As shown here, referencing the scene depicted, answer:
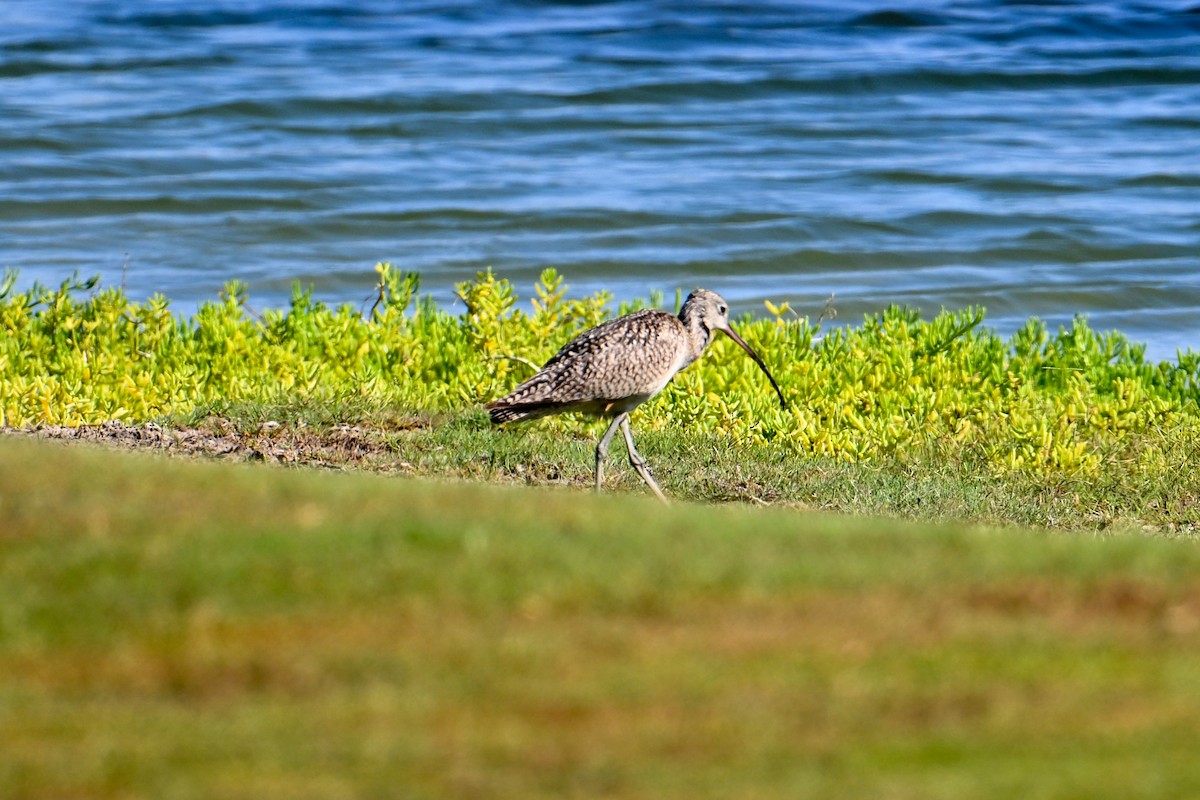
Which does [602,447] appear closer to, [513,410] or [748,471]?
[513,410]

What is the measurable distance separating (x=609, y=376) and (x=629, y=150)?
15905mm

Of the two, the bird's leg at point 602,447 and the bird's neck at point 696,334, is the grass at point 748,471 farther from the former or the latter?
the bird's neck at point 696,334

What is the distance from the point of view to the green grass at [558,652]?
4598 mm

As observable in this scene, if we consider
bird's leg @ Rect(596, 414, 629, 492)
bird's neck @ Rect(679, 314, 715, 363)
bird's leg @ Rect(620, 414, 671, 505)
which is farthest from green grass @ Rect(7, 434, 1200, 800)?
bird's neck @ Rect(679, 314, 715, 363)

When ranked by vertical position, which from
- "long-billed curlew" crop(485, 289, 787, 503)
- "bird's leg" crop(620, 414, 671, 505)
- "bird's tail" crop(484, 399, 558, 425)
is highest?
"long-billed curlew" crop(485, 289, 787, 503)

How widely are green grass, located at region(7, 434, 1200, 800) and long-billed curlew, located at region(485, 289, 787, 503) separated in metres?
3.13

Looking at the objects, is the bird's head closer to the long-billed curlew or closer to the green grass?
the long-billed curlew

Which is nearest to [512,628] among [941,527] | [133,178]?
[941,527]

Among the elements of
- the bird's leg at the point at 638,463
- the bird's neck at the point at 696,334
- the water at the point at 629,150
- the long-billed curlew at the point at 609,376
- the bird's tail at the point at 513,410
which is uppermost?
the water at the point at 629,150

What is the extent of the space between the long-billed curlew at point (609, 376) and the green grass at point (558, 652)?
3.13 m

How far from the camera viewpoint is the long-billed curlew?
9.94m

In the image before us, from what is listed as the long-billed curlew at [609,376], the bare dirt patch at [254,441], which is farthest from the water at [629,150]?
the bare dirt patch at [254,441]

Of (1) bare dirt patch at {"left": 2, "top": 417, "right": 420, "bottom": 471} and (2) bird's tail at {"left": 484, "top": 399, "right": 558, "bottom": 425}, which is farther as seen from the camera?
(1) bare dirt patch at {"left": 2, "top": 417, "right": 420, "bottom": 471}

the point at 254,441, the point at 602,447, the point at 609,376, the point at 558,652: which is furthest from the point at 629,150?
the point at 558,652
